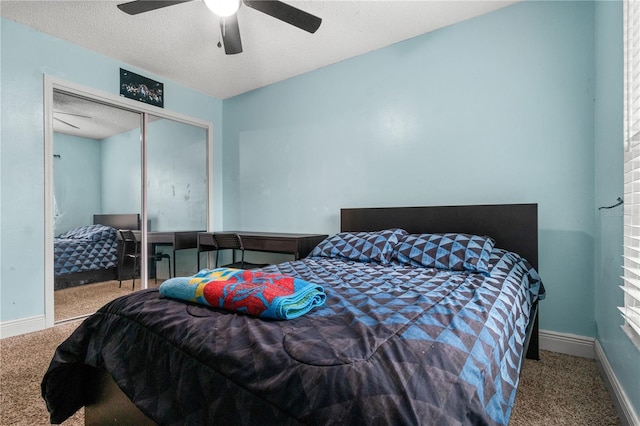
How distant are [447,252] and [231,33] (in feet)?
6.67

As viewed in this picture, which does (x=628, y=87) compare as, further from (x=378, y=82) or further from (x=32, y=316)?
(x=32, y=316)

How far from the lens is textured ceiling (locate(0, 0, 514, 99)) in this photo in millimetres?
2381

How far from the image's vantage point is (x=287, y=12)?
6.48 feet

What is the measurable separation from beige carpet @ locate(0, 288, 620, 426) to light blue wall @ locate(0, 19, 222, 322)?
0.50 meters

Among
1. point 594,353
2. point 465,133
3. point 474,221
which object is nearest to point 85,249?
point 474,221

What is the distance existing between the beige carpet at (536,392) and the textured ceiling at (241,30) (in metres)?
2.52

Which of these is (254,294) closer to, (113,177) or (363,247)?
(363,247)

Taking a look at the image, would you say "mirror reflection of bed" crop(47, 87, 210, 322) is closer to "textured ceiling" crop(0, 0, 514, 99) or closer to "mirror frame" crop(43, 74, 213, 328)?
"mirror frame" crop(43, 74, 213, 328)

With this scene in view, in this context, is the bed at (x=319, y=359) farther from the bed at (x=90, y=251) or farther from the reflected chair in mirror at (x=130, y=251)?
the reflected chair in mirror at (x=130, y=251)

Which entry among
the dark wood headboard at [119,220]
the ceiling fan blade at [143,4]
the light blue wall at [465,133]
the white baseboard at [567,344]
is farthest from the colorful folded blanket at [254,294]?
the dark wood headboard at [119,220]

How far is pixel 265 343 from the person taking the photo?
833mm

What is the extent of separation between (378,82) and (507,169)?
1.38 metres

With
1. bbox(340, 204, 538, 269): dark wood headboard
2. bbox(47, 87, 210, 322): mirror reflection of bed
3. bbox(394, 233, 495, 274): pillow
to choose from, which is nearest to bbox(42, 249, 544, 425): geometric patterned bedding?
bbox(394, 233, 495, 274): pillow

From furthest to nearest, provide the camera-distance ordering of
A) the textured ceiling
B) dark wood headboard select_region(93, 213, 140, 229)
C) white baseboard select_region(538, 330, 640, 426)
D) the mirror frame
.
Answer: dark wood headboard select_region(93, 213, 140, 229) → the mirror frame → the textured ceiling → white baseboard select_region(538, 330, 640, 426)
